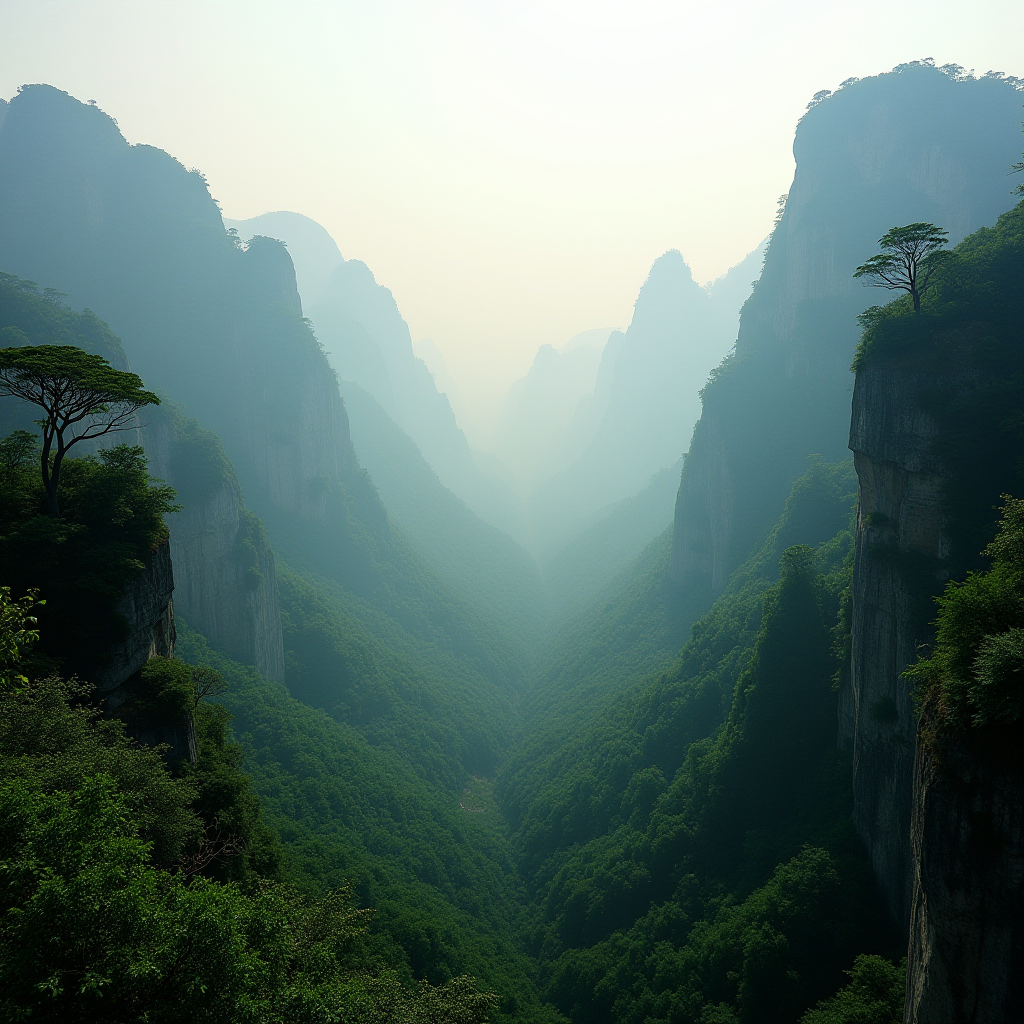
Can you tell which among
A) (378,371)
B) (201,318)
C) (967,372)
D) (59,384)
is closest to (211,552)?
(59,384)

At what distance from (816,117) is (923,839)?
8976 centimetres

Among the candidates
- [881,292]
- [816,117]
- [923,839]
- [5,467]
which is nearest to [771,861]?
[923,839]

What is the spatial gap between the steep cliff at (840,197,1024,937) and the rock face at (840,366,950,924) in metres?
0.05

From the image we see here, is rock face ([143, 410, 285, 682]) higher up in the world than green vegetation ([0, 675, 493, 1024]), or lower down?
higher up

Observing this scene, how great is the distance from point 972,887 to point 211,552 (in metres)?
50.8

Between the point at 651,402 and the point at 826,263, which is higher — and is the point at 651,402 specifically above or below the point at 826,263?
above

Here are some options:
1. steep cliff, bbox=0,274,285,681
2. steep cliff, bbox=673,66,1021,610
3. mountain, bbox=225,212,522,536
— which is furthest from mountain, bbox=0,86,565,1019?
mountain, bbox=225,212,522,536

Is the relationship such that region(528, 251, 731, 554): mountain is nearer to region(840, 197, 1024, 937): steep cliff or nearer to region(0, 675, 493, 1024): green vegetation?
region(840, 197, 1024, 937): steep cliff

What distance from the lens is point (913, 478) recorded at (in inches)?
848

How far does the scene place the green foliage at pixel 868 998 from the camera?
17.0 m

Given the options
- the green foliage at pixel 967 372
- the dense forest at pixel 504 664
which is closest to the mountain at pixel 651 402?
the dense forest at pixel 504 664

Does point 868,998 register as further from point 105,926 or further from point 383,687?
point 383,687

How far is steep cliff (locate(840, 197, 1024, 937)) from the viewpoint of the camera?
66.0ft

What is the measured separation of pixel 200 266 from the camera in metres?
77.9
